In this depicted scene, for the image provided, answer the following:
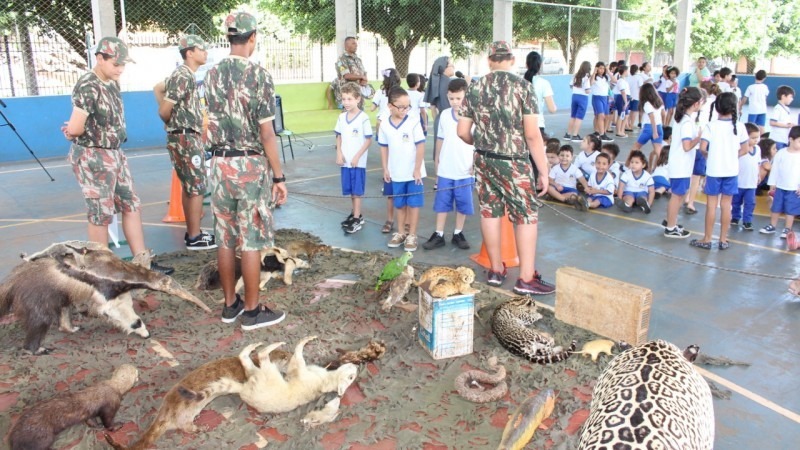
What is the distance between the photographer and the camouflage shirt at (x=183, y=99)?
6.38m

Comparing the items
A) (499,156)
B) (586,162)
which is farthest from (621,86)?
(499,156)

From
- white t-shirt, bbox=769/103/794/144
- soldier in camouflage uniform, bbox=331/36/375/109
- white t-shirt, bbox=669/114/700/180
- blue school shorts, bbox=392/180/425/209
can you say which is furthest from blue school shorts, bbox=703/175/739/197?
soldier in camouflage uniform, bbox=331/36/375/109

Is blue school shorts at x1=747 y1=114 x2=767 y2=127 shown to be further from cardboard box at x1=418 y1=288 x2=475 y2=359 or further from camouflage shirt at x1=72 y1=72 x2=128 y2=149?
camouflage shirt at x1=72 y1=72 x2=128 y2=149

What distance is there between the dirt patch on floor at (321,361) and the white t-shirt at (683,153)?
3181 millimetres

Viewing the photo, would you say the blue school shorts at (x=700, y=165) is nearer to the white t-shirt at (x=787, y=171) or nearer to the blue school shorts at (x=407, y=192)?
the white t-shirt at (x=787, y=171)

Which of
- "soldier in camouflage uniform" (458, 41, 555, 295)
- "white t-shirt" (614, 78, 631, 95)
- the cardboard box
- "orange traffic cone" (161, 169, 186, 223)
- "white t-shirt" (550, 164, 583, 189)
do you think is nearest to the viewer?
the cardboard box

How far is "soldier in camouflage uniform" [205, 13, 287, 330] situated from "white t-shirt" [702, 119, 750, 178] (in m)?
4.80

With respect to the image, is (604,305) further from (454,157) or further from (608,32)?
(608,32)

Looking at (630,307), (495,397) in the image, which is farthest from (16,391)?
(630,307)

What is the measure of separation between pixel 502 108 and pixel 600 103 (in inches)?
445

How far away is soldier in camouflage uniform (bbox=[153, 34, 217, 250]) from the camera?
6.36 meters

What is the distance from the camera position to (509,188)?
5383 millimetres

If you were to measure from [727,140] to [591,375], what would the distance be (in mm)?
4035

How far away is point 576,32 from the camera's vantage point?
25.7m
